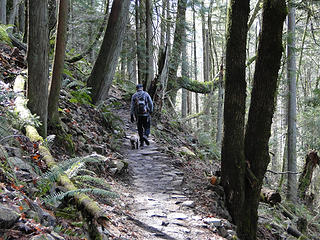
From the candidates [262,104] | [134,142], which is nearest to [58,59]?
[134,142]

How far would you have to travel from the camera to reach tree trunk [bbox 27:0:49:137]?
539 cm

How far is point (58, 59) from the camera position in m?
6.38

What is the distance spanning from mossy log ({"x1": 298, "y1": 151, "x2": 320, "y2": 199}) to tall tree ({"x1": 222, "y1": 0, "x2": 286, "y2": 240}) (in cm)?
888

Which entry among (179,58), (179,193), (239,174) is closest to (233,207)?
(239,174)

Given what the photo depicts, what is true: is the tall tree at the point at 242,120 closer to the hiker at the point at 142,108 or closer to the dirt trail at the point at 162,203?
the dirt trail at the point at 162,203

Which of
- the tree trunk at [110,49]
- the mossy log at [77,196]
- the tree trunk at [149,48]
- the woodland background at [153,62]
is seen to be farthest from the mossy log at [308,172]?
the mossy log at [77,196]

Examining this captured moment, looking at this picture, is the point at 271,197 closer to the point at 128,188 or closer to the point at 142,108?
the point at 128,188

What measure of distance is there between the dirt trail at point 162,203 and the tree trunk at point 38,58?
2.44m

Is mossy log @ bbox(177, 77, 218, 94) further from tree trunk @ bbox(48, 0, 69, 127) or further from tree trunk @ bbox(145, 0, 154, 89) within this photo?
tree trunk @ bbox(48, 0, 69, 127)

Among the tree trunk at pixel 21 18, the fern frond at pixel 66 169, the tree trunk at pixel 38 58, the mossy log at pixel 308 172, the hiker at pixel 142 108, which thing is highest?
the tree trunk at pixel 21 18

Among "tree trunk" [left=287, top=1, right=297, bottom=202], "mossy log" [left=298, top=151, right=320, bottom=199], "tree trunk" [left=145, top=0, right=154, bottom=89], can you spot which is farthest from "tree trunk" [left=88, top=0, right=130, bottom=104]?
"mossy log" [left=298, top=151, right=320, bottom=199]

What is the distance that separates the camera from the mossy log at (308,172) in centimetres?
1407

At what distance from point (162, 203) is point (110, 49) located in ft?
19.7

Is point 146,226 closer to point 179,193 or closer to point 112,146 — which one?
point 179,193
